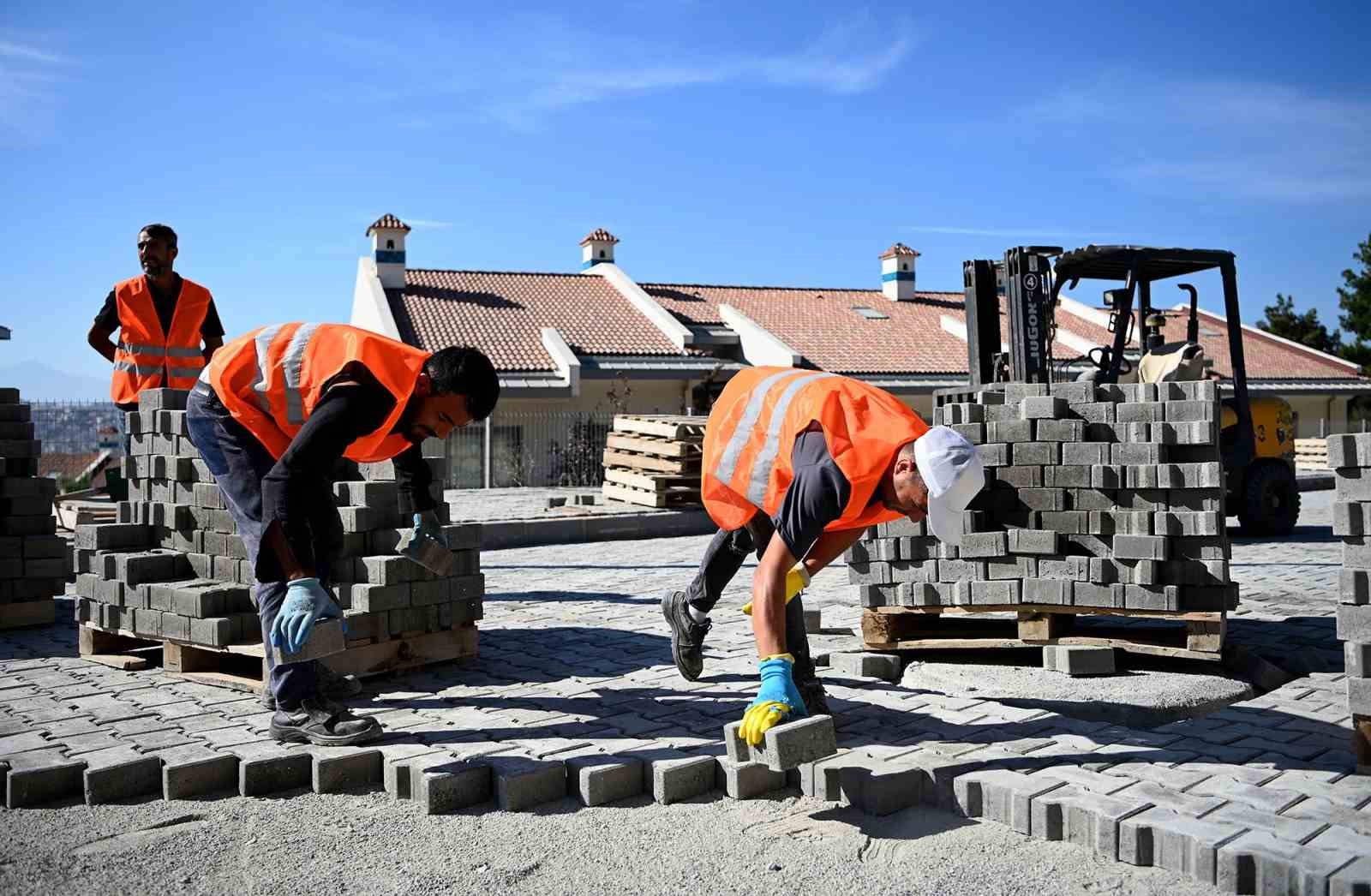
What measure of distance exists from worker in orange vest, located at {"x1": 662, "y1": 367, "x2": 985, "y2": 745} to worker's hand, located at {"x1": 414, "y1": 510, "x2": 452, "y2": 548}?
145cm

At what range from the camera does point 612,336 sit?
2831cm

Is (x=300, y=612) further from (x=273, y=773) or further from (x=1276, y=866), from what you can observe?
(x=1276, y=866)

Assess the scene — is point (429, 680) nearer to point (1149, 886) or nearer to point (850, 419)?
point (850, 419)

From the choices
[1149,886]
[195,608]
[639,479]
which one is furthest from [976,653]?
[639,479]

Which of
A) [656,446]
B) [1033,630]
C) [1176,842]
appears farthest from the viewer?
[656,446]

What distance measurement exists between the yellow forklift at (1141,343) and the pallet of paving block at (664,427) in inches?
216

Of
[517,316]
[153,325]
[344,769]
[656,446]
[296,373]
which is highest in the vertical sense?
[517,316]

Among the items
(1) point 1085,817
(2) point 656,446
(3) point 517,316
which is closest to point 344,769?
(1) point 1085,817

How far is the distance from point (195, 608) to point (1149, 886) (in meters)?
4.35

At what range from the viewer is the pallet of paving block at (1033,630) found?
5.66 m

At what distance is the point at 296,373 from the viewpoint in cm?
463

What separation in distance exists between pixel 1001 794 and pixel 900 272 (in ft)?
109

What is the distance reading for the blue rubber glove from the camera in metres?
4.08

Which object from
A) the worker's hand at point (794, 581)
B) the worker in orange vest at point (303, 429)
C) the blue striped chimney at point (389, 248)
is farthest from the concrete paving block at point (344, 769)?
the blue striped chimney at point (389, 248)
